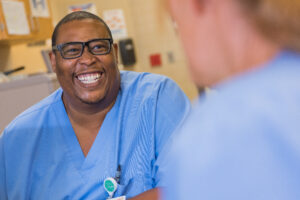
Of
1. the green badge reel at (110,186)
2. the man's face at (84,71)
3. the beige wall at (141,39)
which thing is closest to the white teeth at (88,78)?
the man's face at (84,71)

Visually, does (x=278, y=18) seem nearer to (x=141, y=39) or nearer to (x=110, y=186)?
(x=110, y=186)

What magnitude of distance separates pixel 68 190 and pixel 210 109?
1.05 m

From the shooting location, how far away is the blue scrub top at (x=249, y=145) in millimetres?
334

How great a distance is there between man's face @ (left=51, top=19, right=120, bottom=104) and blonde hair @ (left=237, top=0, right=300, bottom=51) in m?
1.16

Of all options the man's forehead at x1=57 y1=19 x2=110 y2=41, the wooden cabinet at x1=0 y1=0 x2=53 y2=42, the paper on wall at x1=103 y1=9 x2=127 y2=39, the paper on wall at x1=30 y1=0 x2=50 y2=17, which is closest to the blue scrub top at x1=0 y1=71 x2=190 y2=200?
the man's forehead at x1=57 y1=19 x2=110 y2=41

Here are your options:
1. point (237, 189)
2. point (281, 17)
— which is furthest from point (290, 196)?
point (281, 17)

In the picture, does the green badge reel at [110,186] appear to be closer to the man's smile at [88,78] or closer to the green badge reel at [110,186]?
the green badge reel at [110,186]

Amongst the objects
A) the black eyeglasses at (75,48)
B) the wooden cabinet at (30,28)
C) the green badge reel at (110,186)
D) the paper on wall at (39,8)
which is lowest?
the green badge reel at (110,186)

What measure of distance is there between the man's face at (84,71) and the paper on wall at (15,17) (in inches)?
44.7

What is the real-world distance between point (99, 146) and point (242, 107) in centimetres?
107

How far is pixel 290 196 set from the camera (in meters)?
0.33

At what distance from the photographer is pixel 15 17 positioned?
253 centimetres

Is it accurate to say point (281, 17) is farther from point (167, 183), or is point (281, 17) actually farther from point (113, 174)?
point (113, 174)

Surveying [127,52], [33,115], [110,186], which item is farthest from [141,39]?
[110,186]
